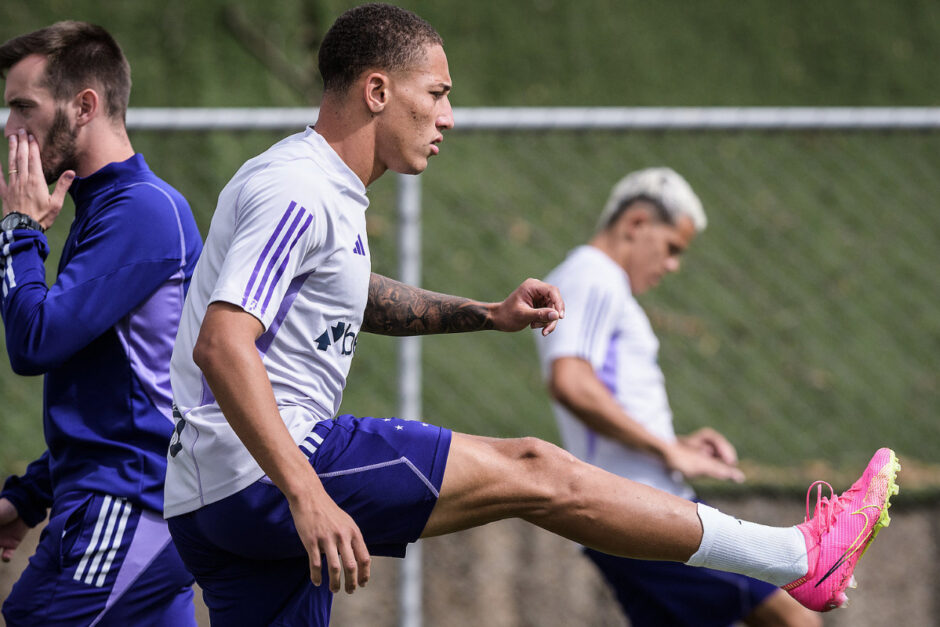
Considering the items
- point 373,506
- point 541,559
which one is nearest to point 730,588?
point 541,559

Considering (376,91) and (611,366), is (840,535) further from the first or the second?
(611,366)

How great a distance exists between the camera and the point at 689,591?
13.9 feet

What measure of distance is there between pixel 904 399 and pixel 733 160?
182 centimetres

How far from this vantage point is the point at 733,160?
7121 millimetres

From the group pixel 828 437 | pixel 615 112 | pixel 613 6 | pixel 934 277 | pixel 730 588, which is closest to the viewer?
pixel 730 588

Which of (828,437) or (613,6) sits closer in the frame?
(828,437)

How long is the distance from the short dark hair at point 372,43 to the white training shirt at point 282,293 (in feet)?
0.65

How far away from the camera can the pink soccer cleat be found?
2807 millimetres

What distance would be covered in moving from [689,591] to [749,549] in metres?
1.56

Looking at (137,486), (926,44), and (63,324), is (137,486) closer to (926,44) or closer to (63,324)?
(63,324)

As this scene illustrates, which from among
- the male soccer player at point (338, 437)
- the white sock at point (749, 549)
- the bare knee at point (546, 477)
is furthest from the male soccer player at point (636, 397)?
the bare knee at point (546, 477)

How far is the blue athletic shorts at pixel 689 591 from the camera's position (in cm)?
419

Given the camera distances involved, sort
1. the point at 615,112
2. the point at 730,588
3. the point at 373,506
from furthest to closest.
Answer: the point at 615,112 → the point at 730,588 → the point at 373,506

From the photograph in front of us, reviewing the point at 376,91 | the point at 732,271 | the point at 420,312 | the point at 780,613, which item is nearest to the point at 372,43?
the point at 376,91
